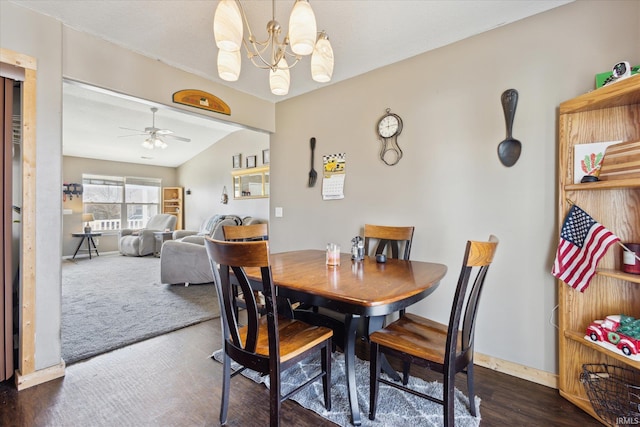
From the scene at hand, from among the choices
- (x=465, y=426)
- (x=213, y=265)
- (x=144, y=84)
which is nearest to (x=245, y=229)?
(x=213, y=265)

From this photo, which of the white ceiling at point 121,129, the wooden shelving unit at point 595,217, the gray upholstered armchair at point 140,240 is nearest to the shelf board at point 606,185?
the wooden shelving unit at point 595,217

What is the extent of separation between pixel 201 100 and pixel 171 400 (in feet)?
8.02

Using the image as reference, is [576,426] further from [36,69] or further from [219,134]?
[219,134]

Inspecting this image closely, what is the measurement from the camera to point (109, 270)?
534 cm

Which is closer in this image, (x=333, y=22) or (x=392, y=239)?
(x=333, y=22)

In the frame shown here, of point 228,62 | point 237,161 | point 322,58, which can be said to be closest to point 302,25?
point 322,58

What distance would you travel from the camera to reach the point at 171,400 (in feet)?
5.64

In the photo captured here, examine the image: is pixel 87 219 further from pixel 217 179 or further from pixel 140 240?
pixel 217 179

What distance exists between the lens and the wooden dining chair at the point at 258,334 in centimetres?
120

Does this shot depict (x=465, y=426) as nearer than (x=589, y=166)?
Yes

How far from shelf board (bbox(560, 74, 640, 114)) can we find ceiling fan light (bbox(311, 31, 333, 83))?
4.56 ft

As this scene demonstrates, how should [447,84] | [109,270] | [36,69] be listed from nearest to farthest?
[36,69]
[447,84]
[109,270]

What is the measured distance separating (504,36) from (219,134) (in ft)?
19.4

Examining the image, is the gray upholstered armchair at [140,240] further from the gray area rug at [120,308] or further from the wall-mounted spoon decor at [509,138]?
the wall-mounted spoon decor at [509,138]
